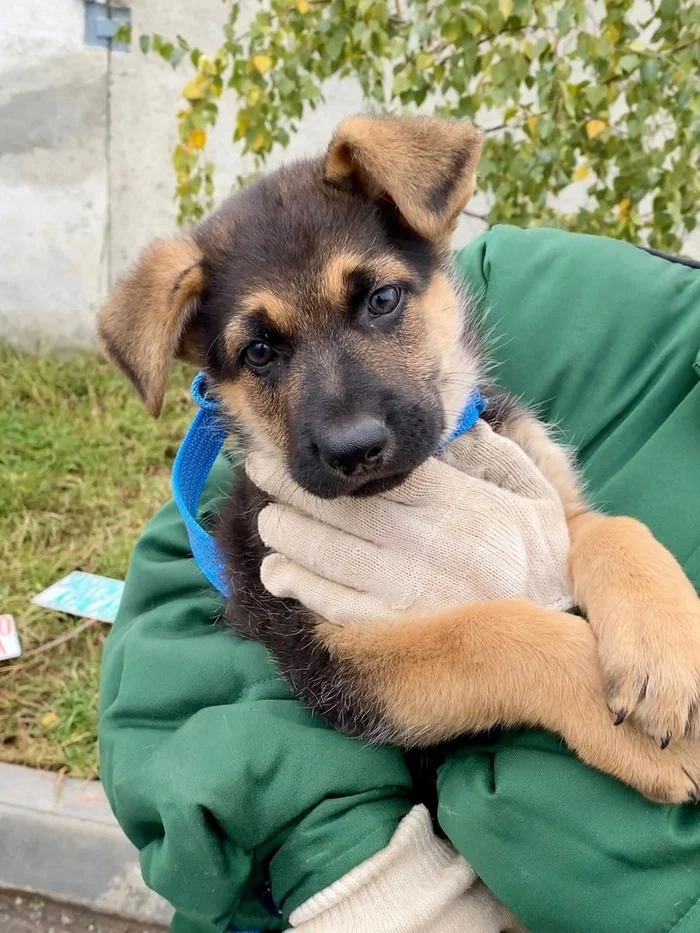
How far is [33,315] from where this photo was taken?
22.4ft

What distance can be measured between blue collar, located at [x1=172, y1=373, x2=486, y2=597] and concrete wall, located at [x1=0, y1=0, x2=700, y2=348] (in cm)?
397

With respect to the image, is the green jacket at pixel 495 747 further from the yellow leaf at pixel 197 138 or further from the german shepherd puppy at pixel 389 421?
the yellow leaf at pixel 197 138

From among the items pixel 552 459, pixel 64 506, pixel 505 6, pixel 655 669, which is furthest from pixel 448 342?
pixel 64 506

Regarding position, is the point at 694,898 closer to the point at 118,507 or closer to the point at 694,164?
the point at 694,164

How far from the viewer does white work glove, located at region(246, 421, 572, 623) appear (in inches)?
77.0

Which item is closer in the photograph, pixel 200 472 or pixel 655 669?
pixel 655 669

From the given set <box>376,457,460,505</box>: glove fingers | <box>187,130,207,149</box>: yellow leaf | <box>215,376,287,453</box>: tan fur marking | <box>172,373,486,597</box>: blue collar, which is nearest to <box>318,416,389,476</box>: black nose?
<box>376,457,460,505</box>: glove fingers

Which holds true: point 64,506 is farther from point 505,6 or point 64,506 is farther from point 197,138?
point 505,6

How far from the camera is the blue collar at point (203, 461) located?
225 cm

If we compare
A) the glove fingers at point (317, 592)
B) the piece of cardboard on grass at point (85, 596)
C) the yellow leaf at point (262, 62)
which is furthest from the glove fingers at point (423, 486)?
the yellow leaf at point (262, 62)

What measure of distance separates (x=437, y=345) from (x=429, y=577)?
28.3 inches

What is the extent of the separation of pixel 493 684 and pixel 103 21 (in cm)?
600

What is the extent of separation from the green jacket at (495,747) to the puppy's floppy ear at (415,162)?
1.48 ft

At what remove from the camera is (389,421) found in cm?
198
